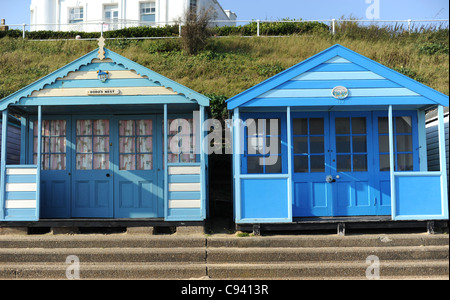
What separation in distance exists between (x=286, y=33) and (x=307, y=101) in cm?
1406

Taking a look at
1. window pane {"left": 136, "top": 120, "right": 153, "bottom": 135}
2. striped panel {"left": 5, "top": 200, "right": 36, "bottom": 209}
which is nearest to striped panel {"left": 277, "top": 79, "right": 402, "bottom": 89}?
window pane {"left": 136, "top": 120, "right": 153, "bottom": 135}

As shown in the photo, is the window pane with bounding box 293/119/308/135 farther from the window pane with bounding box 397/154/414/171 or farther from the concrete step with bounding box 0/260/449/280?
the concrete step with bounding box 0/260/449/280

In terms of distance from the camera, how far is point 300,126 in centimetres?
866

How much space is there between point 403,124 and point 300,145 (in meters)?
2.06

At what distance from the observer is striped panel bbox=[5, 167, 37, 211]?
7.92 m

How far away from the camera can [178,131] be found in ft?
29.1

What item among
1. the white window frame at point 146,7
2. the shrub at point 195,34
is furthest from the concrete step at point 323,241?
the white window frame at point 146,7

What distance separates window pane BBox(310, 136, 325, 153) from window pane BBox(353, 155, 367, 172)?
66 centimetres

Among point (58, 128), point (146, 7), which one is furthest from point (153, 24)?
A: point (58, 128)

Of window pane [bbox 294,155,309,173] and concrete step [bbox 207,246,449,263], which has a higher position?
window pane [bbox 294,155,309,173]

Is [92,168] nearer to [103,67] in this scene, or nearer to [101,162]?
[101,162]

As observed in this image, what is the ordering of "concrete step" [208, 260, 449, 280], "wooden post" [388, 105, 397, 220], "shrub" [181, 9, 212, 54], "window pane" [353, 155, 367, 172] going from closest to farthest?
"concrete step" [208, 260, 449, 280] → "wooden post" [388, 105, 397, 220] → "window pane" [353, 155, 367, 172] → "shrub" [181, 9, 212, 54]

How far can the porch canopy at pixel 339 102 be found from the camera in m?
7.68

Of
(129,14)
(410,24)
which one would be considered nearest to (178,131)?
(410,24)
